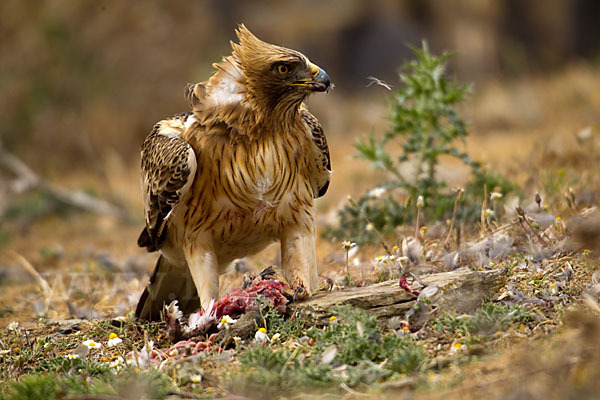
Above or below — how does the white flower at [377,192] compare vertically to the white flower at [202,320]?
above

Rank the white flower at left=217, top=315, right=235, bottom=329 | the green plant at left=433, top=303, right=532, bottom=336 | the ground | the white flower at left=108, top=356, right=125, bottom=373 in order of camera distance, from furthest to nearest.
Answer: the white flower at left=217, top=315, right=235, bottom=329 < the white flower at left=108, top=356, right=125, bottom=373 < the green plant at left=433, top=303, right=532, bottom=336 < the ground

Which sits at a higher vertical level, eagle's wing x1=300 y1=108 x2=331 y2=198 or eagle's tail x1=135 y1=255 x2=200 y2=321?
eagle's wing x1=300 y1=108 x2=331 y2=198

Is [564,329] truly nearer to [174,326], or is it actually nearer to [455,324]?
[455,324]

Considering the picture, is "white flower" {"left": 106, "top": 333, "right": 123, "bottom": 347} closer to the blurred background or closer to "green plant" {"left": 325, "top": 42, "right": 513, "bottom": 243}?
"green plant" {"left": 325, "top": 42, "right": 513, "bottom": 243}

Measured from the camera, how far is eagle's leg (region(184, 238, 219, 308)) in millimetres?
4211

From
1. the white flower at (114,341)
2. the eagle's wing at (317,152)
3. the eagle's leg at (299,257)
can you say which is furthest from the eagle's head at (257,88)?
the white flower at (114,341)

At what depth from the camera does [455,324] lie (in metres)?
3.37

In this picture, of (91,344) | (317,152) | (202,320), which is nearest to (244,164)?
(317,152)

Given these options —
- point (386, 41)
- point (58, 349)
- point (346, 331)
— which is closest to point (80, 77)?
point (386, 41)

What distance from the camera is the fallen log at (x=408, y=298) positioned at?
11.7 ft

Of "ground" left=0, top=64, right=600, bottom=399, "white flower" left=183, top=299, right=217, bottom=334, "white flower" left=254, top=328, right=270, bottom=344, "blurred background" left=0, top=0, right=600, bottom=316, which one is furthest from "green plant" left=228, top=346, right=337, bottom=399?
"blurred background" left=0, top=0, right=600, bottom=316

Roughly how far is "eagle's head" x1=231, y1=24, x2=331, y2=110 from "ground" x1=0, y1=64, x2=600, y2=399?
1235mm

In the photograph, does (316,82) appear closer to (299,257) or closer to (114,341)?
(299,257)

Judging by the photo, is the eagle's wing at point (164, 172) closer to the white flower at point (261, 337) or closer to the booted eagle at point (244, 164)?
the booted eagle at point (244, 164)
